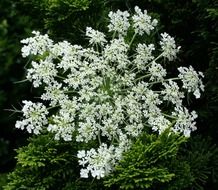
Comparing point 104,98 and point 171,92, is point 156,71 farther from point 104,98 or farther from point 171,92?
point 104,98

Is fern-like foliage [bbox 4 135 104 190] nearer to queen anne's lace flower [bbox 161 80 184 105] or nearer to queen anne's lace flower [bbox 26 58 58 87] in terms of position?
queen anne's lace flower [bbox 26 58 58 87]

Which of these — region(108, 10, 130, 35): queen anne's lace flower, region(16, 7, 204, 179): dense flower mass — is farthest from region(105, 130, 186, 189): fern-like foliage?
region(108, 10, 130, 35): queen anne's lace flower

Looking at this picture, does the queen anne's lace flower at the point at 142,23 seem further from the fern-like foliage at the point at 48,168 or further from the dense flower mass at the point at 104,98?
the fern-like foliage at the point at 48,168

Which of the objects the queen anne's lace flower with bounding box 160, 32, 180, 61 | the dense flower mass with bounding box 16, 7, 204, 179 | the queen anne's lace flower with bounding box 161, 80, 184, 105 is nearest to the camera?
the dense flower mass with bounding box 16, 7, 204, 179

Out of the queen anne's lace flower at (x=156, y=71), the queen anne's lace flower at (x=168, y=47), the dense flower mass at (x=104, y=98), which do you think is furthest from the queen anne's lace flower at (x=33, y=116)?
the queen anne's lace flower at (x=168, y=47)

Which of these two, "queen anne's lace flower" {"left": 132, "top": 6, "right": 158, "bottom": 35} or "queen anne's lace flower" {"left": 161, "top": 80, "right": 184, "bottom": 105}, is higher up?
"queen anne's lace flower" {"left": 132, "top": 6, "right": 158, "bottom": 35}

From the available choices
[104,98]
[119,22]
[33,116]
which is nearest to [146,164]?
[104,98]

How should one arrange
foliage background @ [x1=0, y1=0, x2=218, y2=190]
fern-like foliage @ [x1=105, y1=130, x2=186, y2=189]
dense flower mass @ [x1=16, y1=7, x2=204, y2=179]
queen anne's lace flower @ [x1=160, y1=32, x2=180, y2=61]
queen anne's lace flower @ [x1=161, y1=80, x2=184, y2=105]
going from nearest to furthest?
fern-like foliage @ [x1=105, y1=130, x2=186, y2=189], dense flower mass @ [x1=16, y1=7, x2=204, y2=179], queen anne's lace flower @ [x1=161, y1=80, x2=184, y2=105], queen anne's lace flower @ [x1=160, y1=32, x2=180, y2=61], foliage background @ [x1=0, y1=0, x2=218, y2=190]

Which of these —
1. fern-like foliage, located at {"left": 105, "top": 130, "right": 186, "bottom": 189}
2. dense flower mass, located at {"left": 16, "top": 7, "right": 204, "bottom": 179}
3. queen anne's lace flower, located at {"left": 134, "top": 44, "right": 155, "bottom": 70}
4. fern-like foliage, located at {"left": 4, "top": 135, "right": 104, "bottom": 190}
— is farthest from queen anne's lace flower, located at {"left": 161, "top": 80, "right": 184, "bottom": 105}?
fern-like foliage, located at {"left": 4, "top": 135, "right": 104, "bottom": 190}

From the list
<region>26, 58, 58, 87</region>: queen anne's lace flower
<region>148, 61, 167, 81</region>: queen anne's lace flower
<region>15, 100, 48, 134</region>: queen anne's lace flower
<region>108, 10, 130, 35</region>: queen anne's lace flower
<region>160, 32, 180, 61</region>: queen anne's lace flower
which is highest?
<region>108, 10, 130, 35</region>: queen anne's lace flower

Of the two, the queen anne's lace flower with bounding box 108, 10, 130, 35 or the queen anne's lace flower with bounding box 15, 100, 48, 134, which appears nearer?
the queen anne's lace flower with bounding box 15, 100, 48, 134
